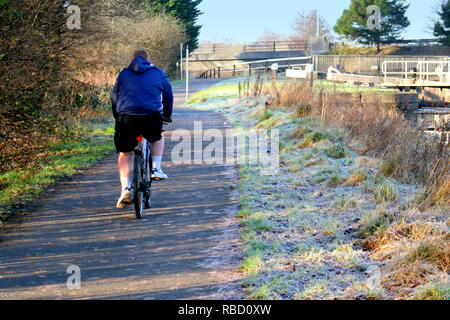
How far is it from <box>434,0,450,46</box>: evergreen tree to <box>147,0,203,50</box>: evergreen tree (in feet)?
70.1

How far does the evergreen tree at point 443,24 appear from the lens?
56631 mm

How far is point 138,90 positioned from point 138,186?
119 cm

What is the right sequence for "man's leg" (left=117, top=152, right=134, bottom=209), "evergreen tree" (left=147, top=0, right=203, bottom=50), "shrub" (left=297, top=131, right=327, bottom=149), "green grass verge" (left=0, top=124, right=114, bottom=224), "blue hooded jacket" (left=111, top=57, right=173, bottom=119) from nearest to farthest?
"blue hooded jacket" (left=111, top=57, right=173, bottom=119)
"man's leg" (left=117, top=152, right=134, bottom=209)
"green grass verge" (left=0, top=124, right=114, bottom=224)
"shrub" (left=297, top=131, right=327, bottom=149)
"evergreen tree" (left=147, top=0, right=203, bottom=50)

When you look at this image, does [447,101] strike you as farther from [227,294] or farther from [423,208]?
[227,294]

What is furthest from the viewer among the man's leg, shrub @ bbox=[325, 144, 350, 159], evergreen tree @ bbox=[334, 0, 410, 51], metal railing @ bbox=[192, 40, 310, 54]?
metal railing @ bbox=[192, 40, 310, 54]

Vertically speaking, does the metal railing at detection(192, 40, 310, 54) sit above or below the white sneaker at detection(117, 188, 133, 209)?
above

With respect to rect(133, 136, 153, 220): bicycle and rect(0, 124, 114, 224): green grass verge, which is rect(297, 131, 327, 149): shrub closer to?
rect(0, 124, 114, 224): green grass verge

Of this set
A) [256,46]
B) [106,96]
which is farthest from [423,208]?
[256,46]

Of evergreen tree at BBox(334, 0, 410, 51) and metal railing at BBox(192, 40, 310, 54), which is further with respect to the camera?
metal railing at BBox(192, 40, 310, 54)

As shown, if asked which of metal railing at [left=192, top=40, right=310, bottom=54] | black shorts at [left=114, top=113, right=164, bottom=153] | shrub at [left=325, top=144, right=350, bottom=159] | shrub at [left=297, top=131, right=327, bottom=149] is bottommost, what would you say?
shrub at [left=325, top=144, right=350, bottom=159]

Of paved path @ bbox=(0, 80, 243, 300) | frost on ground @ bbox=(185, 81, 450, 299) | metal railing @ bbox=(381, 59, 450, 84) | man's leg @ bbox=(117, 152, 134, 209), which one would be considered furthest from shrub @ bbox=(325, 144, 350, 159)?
metal railing @ bbox=(381, 59, 450, 84)

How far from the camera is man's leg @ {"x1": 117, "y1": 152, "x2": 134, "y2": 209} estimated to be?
798cm

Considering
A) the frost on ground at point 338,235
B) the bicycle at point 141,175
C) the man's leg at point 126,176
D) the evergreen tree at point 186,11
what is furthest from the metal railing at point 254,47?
the man's leg at point 126,176

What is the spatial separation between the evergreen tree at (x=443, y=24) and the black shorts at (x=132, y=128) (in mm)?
53708
